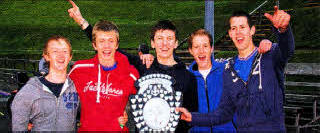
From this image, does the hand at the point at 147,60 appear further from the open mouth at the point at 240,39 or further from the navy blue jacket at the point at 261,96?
the open mouth at the point at 240,39

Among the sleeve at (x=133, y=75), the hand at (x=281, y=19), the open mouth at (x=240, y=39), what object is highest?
the hand at (x=281, y=19)

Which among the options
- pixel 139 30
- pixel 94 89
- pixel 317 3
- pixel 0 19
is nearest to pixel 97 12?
pixel 139 30

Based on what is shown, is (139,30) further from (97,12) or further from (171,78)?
(171,78)

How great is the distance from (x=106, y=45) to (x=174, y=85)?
0.80 meters

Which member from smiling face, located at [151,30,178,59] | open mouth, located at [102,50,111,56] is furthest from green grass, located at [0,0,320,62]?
open mouth, located at [102,50,111,56]

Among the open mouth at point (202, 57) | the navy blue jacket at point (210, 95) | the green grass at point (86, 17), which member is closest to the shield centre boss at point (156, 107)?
the navy blue jacket at point (210, 95)

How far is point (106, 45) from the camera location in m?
2.78

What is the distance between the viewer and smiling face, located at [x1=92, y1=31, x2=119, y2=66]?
2779mm

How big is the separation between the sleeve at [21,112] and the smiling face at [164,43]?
129cm

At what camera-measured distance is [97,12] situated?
100 feet

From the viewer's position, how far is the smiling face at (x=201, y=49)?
9.41 ft

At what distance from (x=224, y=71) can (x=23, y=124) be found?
196cm

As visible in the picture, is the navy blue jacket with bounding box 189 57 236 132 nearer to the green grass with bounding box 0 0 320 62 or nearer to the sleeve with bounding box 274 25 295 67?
the sleeve with bounding box 274 25 295 67

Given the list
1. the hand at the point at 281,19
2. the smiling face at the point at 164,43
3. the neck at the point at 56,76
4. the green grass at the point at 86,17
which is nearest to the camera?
the hand at the point at 281,19
